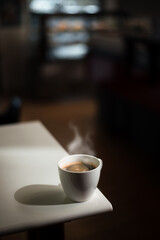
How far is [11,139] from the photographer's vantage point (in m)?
1.20

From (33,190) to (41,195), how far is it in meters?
0.03

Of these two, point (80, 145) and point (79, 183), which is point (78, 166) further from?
point (80, 145)

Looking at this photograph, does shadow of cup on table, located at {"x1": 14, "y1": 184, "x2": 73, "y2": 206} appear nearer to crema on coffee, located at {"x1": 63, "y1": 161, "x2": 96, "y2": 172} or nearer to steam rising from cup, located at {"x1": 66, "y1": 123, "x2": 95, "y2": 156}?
crema on coffee, located at {"x1": 63, "y1": 161, "x2": 96, "y2": 172}

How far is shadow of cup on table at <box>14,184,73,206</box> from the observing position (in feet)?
2.64

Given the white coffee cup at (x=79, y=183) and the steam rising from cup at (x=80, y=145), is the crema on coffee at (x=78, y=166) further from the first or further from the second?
the steam rising from cup at (x=80, y=145)

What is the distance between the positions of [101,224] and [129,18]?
3080 mm

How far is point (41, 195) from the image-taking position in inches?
32.6

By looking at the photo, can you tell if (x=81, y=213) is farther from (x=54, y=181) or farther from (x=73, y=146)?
(x=73, y=146)

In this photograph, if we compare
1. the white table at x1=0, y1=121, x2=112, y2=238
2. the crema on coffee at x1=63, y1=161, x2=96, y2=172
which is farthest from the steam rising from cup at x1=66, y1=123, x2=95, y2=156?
the crema on coffee at x1=63, y1=161, x2=96, y2=172

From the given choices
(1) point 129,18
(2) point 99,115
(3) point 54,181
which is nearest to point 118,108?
(2) point 99,115

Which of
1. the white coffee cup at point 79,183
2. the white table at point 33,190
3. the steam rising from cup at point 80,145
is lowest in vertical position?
the white table at point 33,190

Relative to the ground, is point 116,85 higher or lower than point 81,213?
lower

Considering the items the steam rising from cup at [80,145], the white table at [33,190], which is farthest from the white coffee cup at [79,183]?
the steam rising from cup at [80,145]

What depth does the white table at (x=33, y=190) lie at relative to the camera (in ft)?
2.43
